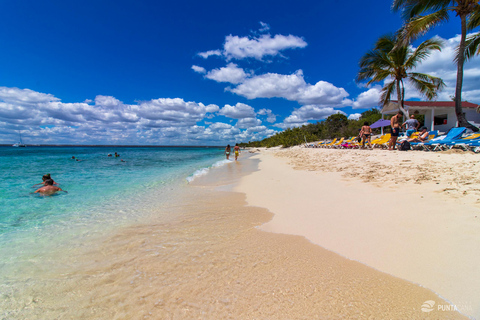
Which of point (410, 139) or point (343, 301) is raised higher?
point (410, 139)

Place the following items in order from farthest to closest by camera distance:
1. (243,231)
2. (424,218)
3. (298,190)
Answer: (298,190), (243,231), (424,218)

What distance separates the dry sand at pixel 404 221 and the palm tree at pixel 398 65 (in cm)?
1555

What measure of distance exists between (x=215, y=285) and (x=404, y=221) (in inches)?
124

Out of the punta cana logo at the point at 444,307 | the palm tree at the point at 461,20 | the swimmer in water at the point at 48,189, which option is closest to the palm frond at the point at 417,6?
the palm tree at the point at 461,20

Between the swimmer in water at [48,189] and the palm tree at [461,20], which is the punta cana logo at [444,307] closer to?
the swimmer in water at [48,189]

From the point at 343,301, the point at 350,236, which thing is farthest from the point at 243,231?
the point at 343,301

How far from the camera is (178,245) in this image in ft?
10.00

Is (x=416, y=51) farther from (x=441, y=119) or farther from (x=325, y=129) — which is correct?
(x=325, y=129)

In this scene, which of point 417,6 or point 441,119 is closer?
point 417,6

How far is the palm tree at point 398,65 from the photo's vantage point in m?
16.5

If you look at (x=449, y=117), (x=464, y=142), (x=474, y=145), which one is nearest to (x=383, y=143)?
(x=464, y=142)

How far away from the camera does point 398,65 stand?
1708 centimetres

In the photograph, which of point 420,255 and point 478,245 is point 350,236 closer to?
point 420,255

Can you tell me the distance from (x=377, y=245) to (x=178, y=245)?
2.83 m
